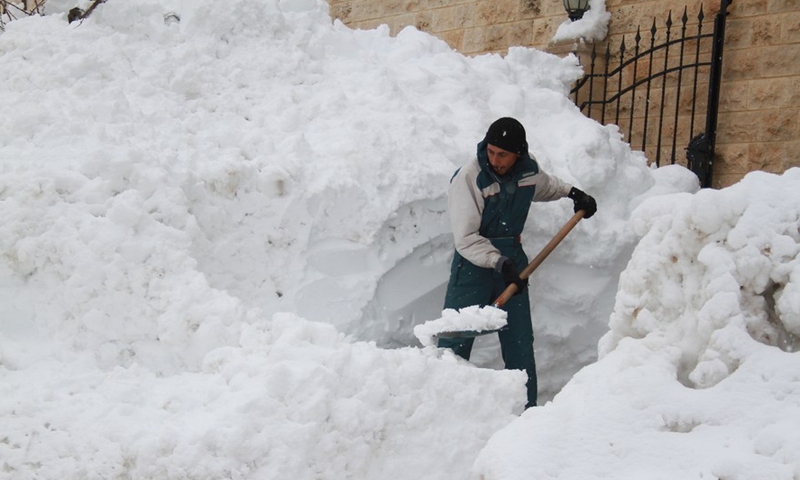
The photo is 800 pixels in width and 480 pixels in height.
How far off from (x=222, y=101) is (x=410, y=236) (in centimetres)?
137

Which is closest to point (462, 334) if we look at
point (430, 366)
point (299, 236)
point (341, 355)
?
point (430, 366)

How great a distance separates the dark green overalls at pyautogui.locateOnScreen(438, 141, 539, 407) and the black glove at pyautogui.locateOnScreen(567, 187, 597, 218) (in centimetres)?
31

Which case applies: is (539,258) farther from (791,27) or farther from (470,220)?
(791,27)

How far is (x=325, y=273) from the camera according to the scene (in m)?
4.33

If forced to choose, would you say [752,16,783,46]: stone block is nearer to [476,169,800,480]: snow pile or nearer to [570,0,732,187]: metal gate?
[570,0,732,187]: metal gate

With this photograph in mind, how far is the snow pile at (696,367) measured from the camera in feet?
6.26

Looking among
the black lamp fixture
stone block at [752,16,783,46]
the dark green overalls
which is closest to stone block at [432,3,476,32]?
the black lamp fixture

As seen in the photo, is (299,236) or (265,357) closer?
(265,357)

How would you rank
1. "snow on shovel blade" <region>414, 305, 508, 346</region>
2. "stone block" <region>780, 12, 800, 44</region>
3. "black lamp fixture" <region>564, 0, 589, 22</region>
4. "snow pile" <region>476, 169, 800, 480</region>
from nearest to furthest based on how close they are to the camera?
"snow pile" <region>476, 169, 800, 480</region> < "snow on shovel blade" <region>414, 305, 508, 346</region> < "stone block" <region>780, 12, 800, 44</region> < "black lamp fixture" <region>564, 0, 589, 22</region>

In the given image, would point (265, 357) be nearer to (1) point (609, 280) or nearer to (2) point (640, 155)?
(1) point (609, 280)

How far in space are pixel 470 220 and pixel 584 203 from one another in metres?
0.72

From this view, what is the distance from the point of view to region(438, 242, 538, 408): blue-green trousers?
4242mm

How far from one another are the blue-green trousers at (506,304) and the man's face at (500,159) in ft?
1.34

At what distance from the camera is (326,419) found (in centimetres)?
296
